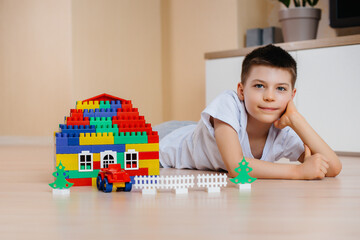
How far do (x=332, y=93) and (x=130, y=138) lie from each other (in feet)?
4.72

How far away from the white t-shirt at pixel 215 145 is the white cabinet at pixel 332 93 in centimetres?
88

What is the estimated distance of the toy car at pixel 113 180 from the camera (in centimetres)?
117

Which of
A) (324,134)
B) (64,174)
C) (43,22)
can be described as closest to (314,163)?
(64,174)

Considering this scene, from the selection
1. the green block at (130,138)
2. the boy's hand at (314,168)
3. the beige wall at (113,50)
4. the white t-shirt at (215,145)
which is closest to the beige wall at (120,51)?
the beige wall at (113,50)

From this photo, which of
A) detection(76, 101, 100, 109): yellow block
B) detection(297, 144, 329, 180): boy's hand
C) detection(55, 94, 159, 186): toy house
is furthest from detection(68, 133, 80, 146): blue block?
detection(297, 144, 329, 180): boy's hand

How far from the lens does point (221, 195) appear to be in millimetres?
1146

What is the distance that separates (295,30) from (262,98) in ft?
4.86

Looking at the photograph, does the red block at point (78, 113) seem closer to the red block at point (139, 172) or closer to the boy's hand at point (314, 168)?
the red block at point (139, 172)

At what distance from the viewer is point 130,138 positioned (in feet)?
4.28

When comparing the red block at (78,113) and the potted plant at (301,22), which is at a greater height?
the potted plant at (301,22)

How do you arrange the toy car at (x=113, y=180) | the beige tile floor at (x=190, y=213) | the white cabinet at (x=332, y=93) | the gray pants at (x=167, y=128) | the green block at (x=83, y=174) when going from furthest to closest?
the white cabinet at (x=332, y=93), the gray pants at (x=167, y=128), the green block at (x=83, y=174), the toy car at (x=113, y=180), the beige tile floor at (x=190, y=213)

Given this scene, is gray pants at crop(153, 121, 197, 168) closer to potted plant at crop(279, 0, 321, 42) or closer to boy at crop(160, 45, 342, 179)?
boy at crop(160, 45, 342, 179)

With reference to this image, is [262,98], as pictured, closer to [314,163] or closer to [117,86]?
[314,163]

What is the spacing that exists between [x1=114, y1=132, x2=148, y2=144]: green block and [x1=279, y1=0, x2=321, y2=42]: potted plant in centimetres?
171
